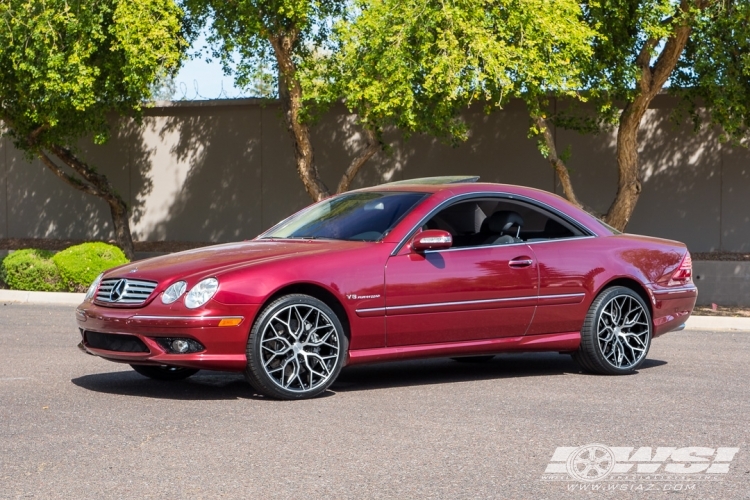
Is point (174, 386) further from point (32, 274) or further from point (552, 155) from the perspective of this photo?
point (552, 155)

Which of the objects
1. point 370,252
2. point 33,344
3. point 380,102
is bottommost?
point 33,344

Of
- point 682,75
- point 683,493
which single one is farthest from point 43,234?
point 683,493

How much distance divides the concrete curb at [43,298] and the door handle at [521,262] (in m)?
9.57

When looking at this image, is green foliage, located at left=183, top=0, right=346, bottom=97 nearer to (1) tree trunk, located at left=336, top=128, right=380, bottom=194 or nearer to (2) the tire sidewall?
(1) tree trunk, located at left=336, top=128, right=380, bottom=194

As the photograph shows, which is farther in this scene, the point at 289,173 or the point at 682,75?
the point at 289,173

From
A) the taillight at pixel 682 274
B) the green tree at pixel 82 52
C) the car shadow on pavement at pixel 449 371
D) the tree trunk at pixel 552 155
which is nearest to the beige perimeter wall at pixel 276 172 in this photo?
the tree trunk at pixel 552 155

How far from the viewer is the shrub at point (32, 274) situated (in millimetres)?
18250

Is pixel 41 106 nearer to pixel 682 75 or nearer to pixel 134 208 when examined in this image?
pixel 134 208

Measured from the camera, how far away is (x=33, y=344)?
11227mm

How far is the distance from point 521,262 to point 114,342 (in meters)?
3.21

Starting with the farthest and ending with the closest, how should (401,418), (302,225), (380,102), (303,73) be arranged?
(303,73)
(380,102)
(302,225)
(401,418)

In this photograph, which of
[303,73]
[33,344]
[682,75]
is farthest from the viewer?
[682,75]

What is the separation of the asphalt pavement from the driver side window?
117 cm

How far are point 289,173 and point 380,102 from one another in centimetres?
759
